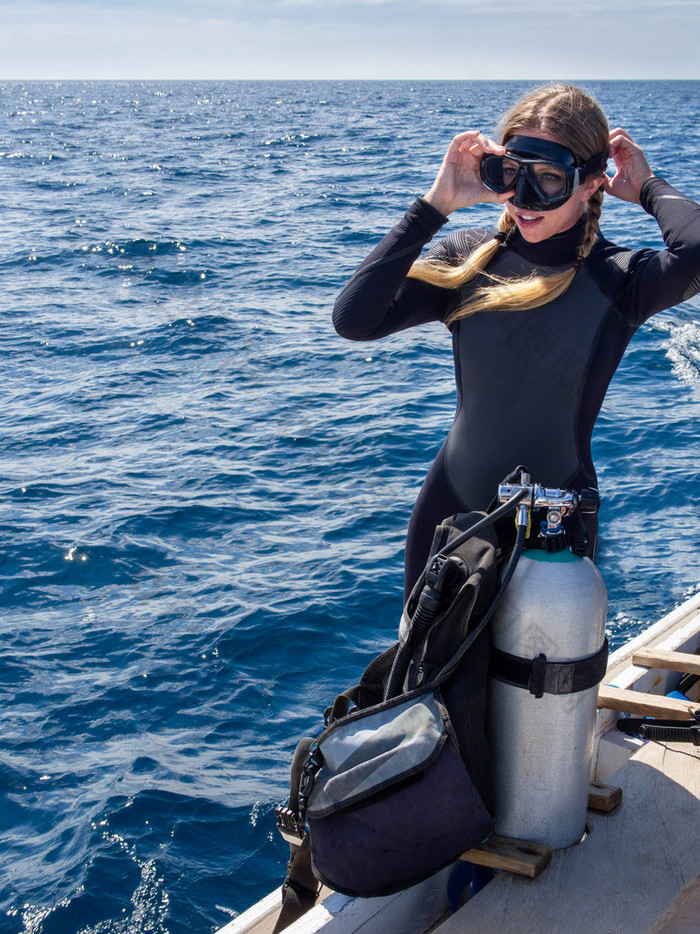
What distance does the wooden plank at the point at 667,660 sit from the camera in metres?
3.17

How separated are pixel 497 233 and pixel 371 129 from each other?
1896 inches

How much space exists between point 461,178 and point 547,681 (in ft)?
4.09

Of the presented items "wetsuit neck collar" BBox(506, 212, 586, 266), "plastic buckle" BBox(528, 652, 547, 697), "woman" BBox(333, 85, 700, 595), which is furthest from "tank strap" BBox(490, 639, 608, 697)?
"wetsuit neck collar" BBox(506, 212, 586, 266)

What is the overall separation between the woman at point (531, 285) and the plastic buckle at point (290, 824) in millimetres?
716

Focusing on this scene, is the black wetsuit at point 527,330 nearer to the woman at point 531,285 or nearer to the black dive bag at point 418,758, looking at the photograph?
the woman at point 531,285

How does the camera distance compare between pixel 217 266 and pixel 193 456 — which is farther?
pixel 217 266

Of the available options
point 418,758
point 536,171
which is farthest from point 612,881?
point 536,171

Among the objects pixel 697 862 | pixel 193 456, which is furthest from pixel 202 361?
pixel 697 862

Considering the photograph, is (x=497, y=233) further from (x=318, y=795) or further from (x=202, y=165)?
(x=202, y=165)

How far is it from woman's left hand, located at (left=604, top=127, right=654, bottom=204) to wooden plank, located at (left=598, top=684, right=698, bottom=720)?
58.8 inches

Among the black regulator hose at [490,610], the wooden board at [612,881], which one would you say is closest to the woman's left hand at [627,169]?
the black regulator hose at [490,610]

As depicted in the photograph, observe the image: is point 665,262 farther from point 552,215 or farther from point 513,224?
point 513,224

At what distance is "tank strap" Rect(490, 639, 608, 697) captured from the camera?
2.01 metres

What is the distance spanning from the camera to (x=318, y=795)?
1.96 meters
